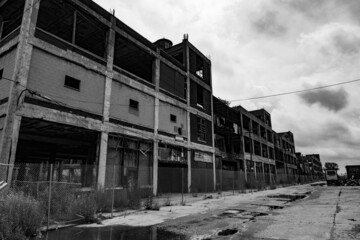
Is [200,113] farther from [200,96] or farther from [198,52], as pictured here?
[198,52]

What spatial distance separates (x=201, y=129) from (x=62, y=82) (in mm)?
16866

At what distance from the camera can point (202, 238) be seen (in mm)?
7234

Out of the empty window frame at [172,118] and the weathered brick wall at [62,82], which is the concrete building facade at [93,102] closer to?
the weathered brick wall at [62,82]

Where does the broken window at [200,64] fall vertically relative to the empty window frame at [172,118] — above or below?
above

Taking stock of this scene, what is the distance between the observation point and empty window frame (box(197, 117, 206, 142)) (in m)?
28.1

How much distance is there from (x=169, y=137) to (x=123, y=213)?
11392mm

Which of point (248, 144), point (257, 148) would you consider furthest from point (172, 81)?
point (257, 148)

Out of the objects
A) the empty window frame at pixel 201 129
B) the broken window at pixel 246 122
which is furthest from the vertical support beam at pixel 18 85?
the broken window at pixel 246 122

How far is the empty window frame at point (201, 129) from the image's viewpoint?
28.1 m

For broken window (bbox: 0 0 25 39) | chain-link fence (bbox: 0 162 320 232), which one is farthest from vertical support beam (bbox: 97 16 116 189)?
broken window (bbox: 0 0 25 39)

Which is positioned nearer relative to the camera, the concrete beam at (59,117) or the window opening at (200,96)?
the concrete beam at (59,117)

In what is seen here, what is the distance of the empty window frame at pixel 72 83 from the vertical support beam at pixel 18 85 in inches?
93.7

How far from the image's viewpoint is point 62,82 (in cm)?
1467

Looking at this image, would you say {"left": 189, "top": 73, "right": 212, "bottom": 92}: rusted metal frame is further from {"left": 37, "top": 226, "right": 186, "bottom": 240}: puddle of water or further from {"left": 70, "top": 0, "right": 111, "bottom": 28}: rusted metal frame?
{"left": 37, "top": 226, "right": 186, "bottom": 240}: puddle of water
